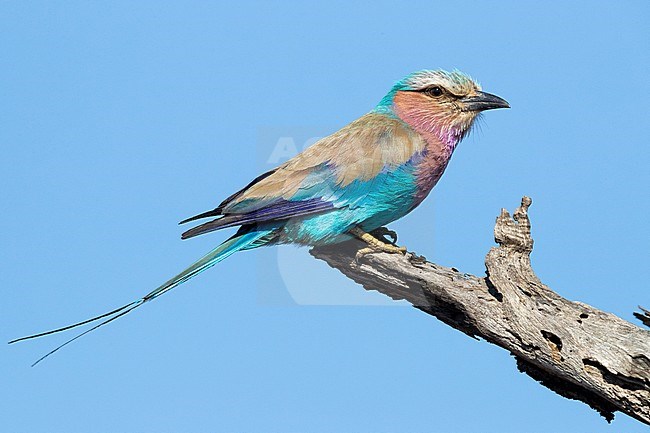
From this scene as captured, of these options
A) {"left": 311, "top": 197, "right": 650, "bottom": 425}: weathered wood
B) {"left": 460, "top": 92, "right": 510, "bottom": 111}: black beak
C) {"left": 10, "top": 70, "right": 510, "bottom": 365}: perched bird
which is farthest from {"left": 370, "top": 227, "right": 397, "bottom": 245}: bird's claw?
{"left": 460, "top": 92, "right": 510, "bottom": 111}: black beak

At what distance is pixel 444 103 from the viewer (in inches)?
196

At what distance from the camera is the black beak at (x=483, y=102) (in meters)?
4.93

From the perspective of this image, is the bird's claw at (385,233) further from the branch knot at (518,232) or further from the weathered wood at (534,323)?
the branch knot at (518,232)

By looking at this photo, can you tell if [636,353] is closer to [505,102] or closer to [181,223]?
[505,102]

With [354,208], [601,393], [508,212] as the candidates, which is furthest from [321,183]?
[601,393]

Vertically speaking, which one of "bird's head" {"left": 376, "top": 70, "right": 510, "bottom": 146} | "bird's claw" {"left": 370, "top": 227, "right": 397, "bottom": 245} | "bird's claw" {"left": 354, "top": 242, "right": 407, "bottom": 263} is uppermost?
"bird's head" {"left": 376, "top": 70, "right": 510, "bottom": 146}

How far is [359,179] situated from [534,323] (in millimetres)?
1132

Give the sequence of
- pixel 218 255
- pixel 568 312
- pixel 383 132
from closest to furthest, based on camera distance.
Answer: pixel 568 312, pixel 218 255, pixel 383 132

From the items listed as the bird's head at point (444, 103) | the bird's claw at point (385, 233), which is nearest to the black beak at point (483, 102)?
the bird's head at point (444, 103)

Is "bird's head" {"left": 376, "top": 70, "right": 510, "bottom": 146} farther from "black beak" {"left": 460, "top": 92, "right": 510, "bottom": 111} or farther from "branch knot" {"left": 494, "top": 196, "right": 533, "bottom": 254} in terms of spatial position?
"branch knot" {"left": 494, "top": 196, "right": 533, "bottom": 254}

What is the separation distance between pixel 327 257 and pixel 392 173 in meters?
0.59

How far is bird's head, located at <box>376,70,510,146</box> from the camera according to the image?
16.2ft

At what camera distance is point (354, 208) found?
469cm

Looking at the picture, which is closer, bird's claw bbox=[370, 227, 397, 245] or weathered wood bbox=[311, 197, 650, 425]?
weathered wood bbox=[311, 197, 650, 425]
